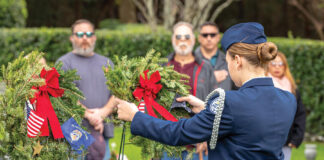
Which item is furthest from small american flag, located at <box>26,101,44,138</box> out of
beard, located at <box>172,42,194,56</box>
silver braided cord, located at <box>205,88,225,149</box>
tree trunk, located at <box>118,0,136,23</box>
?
tree trunk, located at <box>118,0,136,23</box>

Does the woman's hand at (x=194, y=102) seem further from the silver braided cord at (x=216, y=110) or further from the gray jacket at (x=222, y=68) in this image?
the gray jacket at (x=222, y=68)

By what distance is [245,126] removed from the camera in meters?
2.50

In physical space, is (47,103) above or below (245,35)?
below

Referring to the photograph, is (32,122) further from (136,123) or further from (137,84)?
(136,123)

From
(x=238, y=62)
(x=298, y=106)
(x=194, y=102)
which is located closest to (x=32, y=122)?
(x=194, y=102)

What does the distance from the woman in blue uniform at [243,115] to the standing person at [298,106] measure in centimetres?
323

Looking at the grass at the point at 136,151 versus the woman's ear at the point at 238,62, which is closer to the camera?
the woman's ear at the point at 238,62

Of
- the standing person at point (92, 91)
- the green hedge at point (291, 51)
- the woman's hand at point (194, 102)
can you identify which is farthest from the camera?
the green hedge at point (291, 51)

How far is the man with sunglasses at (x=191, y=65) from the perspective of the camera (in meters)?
5.35

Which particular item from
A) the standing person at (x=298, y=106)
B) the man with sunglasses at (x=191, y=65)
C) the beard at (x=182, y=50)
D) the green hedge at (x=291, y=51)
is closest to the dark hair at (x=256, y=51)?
the man with sunglasses at (x=191, y=65)

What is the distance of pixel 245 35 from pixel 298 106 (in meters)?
3.61

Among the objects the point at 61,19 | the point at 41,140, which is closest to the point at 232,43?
the point at 41,140

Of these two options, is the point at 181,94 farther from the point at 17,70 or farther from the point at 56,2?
the point at 56,2

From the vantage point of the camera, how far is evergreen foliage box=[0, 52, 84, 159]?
3.24 m
